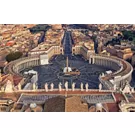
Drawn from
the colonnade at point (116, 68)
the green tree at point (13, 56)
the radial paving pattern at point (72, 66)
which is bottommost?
the radial paving pattern at point (72, 66)

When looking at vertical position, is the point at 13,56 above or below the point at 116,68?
above

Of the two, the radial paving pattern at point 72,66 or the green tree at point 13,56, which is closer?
the radial paving pattern at point 72,66

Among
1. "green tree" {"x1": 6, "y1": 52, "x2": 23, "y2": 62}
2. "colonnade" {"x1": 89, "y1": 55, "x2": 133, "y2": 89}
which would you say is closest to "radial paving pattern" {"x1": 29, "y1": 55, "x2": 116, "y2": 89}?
"colonnade" {"x1": 89, "y1": 55, "x2": 133, "y2": 89}

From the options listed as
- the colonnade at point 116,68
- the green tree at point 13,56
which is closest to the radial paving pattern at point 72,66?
the colonnade at point 116,68

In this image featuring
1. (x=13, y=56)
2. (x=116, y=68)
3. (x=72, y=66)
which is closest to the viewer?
(x=116, y=68)

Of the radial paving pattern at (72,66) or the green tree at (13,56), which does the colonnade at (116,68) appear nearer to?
the radial paving pattern at (72,66)

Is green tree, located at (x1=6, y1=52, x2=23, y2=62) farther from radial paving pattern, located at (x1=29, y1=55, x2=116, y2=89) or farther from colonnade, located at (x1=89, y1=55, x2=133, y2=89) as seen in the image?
colonnade, located at (x1=89, y1=55, x2=133, y2=89)

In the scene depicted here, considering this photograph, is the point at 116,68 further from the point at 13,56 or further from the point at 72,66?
the point at 13,56

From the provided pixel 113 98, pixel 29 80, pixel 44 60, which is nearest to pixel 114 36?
pixel 44 60

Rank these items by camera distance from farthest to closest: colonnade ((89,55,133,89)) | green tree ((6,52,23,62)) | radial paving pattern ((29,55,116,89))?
green tree ((6,52,23,62)) → radial paving pattern ((29,55,116,89)) → colonnade ((89,55,133,89))

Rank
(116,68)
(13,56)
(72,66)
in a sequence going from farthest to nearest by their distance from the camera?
(13,56), (72,66), (116,68)

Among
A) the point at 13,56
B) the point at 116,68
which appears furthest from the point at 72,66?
the point at 13,56
